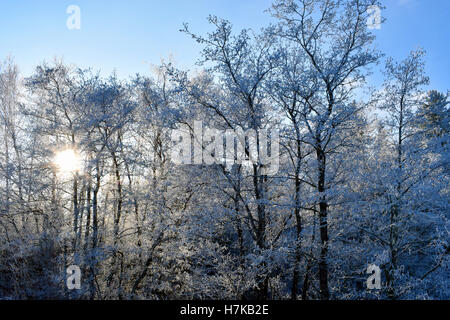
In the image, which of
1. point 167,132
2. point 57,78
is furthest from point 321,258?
point 57,78

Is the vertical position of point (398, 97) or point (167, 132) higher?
point (398, 97)

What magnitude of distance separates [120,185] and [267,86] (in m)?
6.47

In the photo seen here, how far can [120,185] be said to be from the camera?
10.6 metres

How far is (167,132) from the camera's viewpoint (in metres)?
10.9

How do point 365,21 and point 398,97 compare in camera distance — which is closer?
point 365,21
